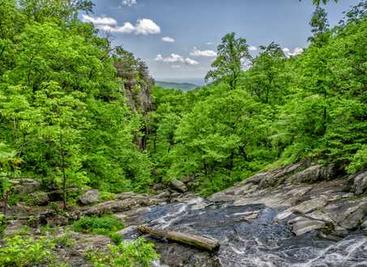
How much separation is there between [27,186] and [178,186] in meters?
17.8

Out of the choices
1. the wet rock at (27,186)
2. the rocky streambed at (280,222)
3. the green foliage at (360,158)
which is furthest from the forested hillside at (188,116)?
the rocky streambed at (280,222)

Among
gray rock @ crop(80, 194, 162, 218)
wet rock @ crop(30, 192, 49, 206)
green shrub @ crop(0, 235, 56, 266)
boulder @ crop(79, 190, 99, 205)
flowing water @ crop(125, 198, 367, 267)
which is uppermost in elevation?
green shrub @ crop(0, 235, 56, 266)

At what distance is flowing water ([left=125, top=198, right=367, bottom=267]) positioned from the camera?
1187cm

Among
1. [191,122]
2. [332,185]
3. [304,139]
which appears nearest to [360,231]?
[332,185]

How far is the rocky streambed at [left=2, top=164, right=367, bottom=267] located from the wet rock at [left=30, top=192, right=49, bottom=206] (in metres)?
2.32

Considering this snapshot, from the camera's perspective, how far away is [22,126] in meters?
16.6

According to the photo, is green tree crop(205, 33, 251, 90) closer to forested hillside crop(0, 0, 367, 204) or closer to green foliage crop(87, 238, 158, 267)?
forested hillside crop(0, 0, 367, 204)

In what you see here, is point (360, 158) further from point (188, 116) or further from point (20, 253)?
point (188, 116)

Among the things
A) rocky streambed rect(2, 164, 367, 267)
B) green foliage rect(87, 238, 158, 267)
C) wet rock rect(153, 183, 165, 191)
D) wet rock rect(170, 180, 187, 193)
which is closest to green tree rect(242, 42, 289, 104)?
wet rock rect(170, 180, 187, 193)

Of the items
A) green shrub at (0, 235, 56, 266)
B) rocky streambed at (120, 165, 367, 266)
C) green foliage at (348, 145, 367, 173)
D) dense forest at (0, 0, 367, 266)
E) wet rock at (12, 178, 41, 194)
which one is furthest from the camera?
wet rock at (12, 178, 41, 194)

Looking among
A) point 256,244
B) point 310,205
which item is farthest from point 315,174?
point 256,244

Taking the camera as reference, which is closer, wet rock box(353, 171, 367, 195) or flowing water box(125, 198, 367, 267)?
flowing water box(125, 198, 367, 267)

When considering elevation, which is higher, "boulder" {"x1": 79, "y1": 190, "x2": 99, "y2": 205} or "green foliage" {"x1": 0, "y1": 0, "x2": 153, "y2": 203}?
"green foliage" {"x1": 0, "y1": 0, "x2": 153, "y2": 203}

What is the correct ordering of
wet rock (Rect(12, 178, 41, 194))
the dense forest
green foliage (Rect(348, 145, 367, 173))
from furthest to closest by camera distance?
1. wet rock (Rect(12, 178, 41, 194))
2. the dense forest
3. green foliage (Rect(348, 145, 367, 173))
